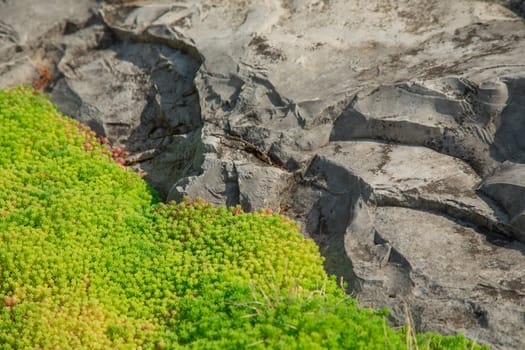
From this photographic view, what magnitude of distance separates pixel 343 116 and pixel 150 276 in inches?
110

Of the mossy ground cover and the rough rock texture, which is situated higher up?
the rough rock texture

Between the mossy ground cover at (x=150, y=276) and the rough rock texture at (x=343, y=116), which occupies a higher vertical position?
the rough rock texture at (x=343, y=116)

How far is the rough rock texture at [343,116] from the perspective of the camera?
6035 millimetres

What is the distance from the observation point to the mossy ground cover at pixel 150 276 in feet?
17.5

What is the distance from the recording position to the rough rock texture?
19.8 ft

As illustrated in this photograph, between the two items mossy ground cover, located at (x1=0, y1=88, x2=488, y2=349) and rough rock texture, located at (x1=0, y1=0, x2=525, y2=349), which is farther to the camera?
rough rock texture, located at (x1=0, y1=0, x2=525, y2=349)

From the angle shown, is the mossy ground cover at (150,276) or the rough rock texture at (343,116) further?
the rough rock texture at (343,116)

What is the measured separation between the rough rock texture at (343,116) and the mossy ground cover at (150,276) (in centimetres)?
41

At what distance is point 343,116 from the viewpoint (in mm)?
7344

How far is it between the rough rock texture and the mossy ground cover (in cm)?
41

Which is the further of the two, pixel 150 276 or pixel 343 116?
pixel 343 116

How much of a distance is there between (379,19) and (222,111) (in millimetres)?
2418

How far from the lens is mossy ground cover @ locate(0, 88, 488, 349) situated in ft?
17.5

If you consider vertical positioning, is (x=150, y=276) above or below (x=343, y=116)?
below
